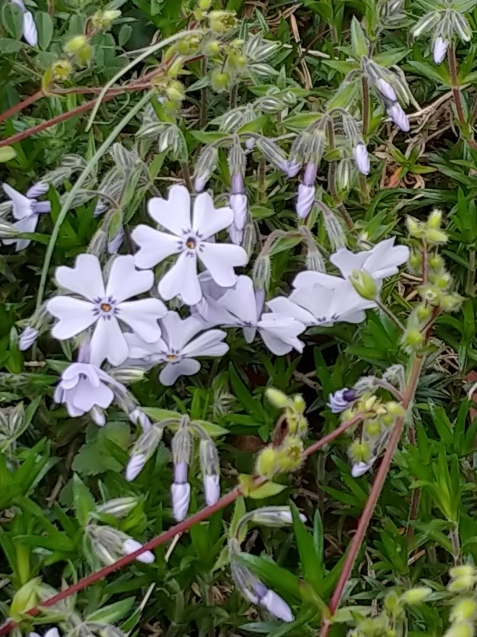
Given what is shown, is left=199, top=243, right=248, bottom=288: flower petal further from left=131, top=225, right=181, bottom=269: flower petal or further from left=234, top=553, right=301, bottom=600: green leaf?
left=234, top=553, right=301, bottom=600: green leaf

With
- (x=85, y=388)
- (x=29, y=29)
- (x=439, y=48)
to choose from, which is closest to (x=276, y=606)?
(x=85, y=388)

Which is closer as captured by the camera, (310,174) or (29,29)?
(310,174)

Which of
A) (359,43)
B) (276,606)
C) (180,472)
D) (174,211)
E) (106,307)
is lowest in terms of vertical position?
(276,606)

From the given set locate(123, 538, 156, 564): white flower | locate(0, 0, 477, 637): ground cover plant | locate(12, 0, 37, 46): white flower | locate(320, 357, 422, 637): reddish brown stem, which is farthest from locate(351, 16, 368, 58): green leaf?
locate(123, 538, 156, 564): white flower

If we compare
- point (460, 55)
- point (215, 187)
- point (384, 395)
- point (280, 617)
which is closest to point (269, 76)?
point (215, 187)

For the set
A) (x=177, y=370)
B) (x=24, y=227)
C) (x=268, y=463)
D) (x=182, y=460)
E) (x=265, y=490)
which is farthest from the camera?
(x=24, y=227)

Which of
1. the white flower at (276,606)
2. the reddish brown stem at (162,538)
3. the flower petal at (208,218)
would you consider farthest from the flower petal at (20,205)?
the white flower at (276,606)

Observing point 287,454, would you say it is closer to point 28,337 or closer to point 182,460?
point 182,460
